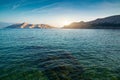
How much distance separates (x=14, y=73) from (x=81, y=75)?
902 cm

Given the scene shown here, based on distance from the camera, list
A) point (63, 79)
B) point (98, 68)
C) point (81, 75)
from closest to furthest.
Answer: point (63, 79), point (81, 75), point (98, 68)

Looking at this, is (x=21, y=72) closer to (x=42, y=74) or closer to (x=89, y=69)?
(x=42, y=74)

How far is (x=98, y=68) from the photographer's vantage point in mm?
17047

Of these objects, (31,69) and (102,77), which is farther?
(31,69)

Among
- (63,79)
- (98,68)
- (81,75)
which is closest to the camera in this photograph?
(63,79)

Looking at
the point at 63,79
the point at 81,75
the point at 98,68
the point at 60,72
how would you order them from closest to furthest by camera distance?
the point at 63,79, the point at 81,75, the point at 60,72, the point at 98,68

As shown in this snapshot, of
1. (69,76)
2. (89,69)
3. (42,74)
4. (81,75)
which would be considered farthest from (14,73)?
(89,69)

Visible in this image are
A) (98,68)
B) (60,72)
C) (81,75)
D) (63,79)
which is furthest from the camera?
(98,68)

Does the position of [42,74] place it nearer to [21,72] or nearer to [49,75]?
[49,75]

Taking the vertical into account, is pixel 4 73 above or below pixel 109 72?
above

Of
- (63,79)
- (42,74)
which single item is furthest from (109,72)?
(42,74)

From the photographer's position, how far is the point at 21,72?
15625mm

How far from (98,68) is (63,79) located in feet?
21.1

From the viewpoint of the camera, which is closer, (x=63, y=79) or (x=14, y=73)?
(x=63, y=79)
